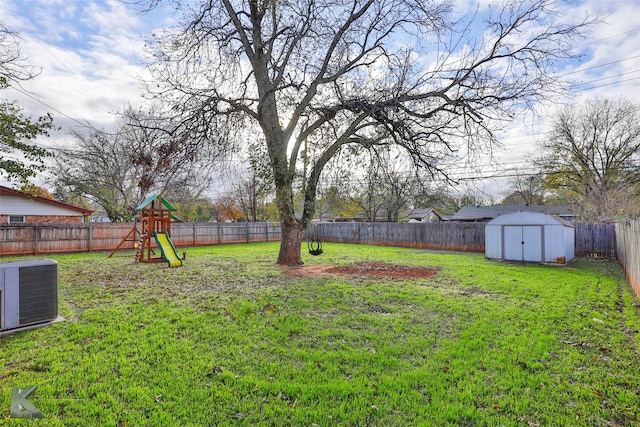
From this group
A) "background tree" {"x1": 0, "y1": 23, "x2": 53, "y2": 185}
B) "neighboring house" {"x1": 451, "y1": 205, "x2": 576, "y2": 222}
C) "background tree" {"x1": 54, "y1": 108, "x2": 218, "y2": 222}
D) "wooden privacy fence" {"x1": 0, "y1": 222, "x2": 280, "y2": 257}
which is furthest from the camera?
"neighboring house" {"x1": 451, "y1": 205, "x2": 576, "y2": 222}

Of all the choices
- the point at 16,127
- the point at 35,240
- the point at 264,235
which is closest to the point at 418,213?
the point at 264,235

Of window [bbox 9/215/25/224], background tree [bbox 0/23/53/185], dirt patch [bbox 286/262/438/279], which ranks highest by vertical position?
background tree [bbox 0/23/53/185]

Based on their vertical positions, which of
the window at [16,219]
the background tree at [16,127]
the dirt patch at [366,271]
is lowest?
the dirt patch at [366,271]

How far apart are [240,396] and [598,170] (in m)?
26.8

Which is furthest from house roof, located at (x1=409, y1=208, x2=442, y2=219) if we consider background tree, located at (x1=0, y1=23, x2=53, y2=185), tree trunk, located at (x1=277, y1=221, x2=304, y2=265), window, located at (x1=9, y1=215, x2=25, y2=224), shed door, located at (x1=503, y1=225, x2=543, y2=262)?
background tree, located at (x1=0, y1=23, x2=53, y2=185)

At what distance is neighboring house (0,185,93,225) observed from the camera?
47.6ft

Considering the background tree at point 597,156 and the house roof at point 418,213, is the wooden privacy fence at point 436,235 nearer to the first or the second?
the background tree at point 597,156

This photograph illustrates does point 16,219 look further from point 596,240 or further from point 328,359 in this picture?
point 596,240

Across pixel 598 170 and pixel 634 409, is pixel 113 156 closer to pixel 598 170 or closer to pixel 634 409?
pixel 634 409

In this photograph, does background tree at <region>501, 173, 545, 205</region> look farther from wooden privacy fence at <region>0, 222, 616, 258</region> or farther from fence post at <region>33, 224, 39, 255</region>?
fence post at <region>33, 224, 39, 255</region>

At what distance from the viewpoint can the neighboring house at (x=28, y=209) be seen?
14.5 m

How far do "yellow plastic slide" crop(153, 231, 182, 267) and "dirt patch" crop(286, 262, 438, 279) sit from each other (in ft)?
11.9

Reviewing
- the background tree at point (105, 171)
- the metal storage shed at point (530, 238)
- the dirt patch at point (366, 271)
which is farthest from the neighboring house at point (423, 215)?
the dirt patch at point (366, 271)

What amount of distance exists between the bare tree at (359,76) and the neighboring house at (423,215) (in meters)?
28.4
